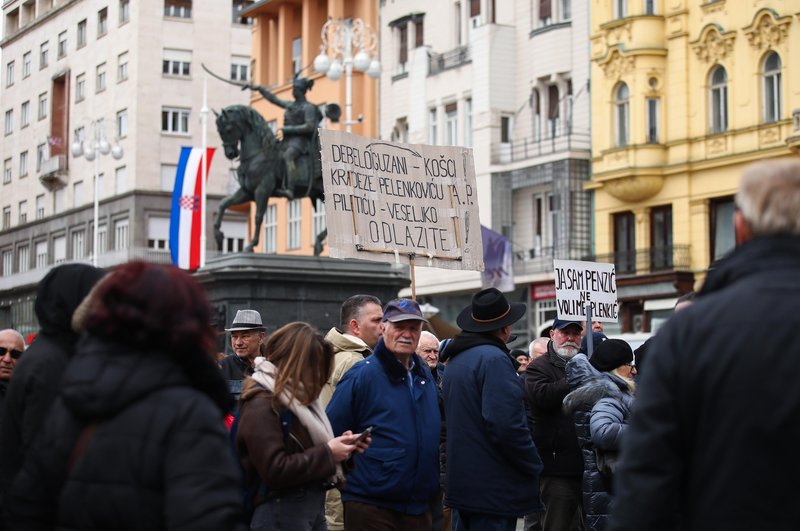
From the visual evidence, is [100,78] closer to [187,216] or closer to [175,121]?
[175,121]

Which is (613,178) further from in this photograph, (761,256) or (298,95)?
(761,256)

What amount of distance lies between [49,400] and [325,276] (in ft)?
57.2

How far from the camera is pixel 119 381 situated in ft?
14.7

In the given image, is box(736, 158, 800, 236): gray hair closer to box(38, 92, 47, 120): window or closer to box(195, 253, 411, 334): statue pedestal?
box(195, 253, 411, 334): statue pedestal

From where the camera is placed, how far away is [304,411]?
22.2 ft

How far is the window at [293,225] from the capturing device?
5562cm

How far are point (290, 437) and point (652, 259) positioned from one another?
34934mm

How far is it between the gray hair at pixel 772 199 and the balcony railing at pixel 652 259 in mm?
35757

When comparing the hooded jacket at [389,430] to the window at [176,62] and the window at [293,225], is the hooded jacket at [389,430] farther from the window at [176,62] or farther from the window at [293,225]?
the window at [176,62]

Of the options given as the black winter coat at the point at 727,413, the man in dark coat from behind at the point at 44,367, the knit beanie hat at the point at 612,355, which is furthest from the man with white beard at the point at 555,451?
the black winter coat at the point at 727,413

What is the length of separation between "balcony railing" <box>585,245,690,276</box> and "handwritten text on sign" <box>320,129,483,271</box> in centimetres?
2761

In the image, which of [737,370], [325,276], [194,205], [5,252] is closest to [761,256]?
[737,370]

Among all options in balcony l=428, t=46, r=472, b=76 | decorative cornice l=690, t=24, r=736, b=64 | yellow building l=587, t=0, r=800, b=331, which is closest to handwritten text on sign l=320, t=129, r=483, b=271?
yellow building l=587, t=0, r=800, b=331

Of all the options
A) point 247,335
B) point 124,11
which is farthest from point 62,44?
point 247,335
